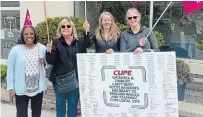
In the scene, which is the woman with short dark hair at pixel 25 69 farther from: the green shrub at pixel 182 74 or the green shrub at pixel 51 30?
the green shrub at pixel 51 30

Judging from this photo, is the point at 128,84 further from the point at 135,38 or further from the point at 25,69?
the point at 25,69

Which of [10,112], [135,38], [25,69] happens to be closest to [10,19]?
[10,112]

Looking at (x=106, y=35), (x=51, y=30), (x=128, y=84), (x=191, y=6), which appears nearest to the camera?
(x=128, y=84)

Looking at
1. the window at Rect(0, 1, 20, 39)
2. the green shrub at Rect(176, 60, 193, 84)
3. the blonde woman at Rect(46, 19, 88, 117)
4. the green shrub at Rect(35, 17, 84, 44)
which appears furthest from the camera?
the window at Rect(0, 1, 20, 39)

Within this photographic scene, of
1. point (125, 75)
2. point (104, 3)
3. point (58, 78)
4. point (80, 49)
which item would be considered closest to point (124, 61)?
point (125, 75)

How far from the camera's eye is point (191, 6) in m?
6.80

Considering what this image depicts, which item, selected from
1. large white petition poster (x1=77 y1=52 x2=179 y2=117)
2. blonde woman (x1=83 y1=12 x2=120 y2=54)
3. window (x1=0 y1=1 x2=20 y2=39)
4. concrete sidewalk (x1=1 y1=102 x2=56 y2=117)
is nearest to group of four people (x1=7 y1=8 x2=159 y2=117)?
blonde woman (x1=83 y1=12 x2=120 y2=54)

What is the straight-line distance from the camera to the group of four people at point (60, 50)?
3.39m

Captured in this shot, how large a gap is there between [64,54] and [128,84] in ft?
2.65

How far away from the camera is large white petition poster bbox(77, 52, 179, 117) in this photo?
3141mm

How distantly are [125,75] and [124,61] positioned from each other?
0.16 meters

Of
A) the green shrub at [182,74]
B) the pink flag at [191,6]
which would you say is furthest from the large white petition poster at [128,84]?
the pink flag at [191,6]

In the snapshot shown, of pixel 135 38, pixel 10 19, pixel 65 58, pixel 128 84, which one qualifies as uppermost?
pixel 10 19

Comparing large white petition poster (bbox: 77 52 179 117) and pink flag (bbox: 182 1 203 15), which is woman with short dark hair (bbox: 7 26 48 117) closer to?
large white petition poster (bbox: 77 52 179 117)
